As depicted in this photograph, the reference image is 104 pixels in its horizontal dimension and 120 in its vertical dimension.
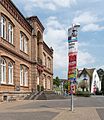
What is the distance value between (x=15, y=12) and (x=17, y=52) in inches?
194

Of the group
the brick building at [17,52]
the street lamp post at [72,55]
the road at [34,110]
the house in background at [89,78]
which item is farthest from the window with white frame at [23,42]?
the house in background at [89,78]

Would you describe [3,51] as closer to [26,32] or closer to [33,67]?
[26,32]

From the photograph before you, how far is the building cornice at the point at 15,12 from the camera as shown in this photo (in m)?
34.5

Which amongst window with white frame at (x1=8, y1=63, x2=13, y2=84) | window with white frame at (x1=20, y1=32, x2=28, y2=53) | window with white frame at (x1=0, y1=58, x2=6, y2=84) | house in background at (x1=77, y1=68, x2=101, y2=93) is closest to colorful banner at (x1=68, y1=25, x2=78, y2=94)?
window with white frame at (x1=0, y1=58, x2=6, y2=84)

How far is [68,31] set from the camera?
22.0m

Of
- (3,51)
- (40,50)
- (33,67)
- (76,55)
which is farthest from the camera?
(40,50)

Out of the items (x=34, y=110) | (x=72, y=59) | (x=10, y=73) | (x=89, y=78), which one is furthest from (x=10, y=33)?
(x=89, y=78)

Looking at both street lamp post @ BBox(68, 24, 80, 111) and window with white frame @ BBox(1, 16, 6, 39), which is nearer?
street lamp post @ BBox(68, 24, 80, 111)

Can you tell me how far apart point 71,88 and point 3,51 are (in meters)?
14.1

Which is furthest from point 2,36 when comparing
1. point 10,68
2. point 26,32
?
point 26,32

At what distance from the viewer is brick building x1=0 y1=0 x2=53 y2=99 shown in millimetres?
34344

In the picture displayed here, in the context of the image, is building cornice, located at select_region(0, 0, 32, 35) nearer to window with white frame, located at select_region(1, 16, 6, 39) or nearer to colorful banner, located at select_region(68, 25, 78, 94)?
window with white frame, located at select_region(1, 16, 6, 39)

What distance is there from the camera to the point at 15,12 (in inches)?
1521

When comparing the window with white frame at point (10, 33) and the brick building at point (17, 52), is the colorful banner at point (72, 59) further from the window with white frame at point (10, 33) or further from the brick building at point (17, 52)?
the window with white frame at point (10, 33)
